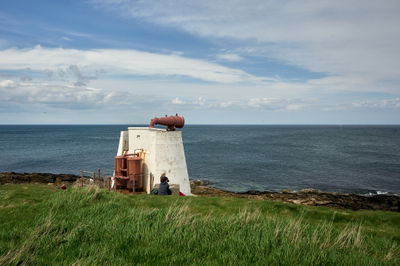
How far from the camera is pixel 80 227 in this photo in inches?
261

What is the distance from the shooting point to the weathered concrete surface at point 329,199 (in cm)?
2403

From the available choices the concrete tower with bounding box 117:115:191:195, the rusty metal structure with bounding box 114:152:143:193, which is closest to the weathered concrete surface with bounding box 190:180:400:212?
the concrete tower with bounding box 117:115:191:195

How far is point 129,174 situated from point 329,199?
1992cm

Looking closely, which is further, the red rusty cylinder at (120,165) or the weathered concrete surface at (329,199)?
the weathered concrete surface at (329,199)

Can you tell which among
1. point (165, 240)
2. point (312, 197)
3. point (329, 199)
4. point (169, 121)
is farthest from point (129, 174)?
point (329, 199)

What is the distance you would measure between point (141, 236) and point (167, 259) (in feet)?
4.41

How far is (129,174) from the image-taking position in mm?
16500

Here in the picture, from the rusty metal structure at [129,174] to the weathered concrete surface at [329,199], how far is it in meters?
8.79

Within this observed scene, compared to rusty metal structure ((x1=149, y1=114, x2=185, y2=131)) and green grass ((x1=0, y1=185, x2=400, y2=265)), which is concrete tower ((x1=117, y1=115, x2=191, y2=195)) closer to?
rusty metal structure ((x1=149, y1=114, x2=185, y2=131))

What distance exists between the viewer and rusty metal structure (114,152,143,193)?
54.0ft

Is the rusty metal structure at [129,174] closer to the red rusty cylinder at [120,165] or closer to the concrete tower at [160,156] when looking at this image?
the red rusty cylinder at [120,165]

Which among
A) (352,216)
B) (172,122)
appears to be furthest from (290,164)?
(352,216)

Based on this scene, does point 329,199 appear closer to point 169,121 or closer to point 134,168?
point 169,121

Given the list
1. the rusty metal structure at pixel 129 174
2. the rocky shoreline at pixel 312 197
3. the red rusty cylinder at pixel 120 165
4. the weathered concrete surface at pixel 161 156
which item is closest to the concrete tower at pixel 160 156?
the weathered concrete surface at pixel 161 156
